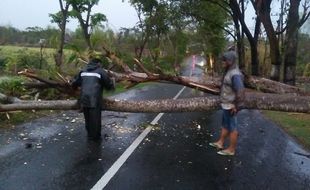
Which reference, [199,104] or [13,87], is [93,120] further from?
[13,87]

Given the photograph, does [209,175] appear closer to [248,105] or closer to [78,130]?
[248,105]

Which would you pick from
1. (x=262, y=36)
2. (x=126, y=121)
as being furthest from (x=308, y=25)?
(x=126, y=121)

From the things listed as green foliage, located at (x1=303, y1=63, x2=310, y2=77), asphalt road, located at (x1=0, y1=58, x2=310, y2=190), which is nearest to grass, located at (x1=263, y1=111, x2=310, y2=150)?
asphalt road, located at (x1=0, y1=58, x2=310, y2=190)

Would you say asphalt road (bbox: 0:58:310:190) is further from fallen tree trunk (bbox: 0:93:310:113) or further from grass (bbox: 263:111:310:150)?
fallen tree trunk (bbox: 0:93:310:113)

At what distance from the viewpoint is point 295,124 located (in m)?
14.0

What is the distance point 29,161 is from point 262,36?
37672mm

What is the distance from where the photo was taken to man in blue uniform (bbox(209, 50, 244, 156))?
8.95 metres

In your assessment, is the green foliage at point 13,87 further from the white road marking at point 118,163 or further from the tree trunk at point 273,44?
the tree trunk at point 273,44

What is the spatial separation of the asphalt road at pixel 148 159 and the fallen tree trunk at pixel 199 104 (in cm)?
63

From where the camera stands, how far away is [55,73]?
1145 centimetres

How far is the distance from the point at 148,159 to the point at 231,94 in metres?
2.00

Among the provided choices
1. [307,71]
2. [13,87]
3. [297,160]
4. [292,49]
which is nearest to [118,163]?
[297,160]

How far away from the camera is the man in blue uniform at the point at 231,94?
8945mm

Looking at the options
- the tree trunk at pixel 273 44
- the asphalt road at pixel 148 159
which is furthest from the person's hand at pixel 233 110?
the tree trunk at pixel 273 44
